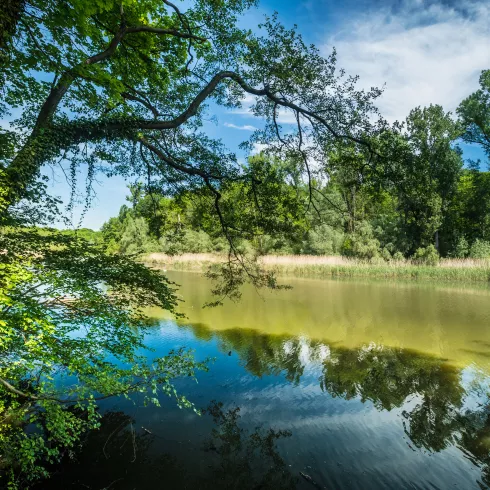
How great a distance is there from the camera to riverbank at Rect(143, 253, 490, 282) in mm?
20516

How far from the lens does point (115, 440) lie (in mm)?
4324

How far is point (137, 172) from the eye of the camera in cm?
709

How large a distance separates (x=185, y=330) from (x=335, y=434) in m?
6.10

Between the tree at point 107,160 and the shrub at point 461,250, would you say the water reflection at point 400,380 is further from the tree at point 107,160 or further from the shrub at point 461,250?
the shrub at point 461,250

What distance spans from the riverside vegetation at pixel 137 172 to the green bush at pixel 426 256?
20294mm

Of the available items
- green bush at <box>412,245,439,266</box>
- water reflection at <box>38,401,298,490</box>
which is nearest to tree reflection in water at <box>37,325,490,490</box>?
water reflection at <box>38,401,298,490</box>

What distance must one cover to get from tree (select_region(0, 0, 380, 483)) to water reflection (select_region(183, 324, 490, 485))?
221 cm

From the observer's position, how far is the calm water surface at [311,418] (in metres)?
3.72

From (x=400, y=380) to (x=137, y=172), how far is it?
678 centimetres

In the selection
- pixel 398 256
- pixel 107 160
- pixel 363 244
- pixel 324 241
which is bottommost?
pixel 398 256

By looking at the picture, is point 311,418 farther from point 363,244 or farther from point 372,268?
point 363,244

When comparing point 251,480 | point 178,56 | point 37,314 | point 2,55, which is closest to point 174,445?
point 251,480

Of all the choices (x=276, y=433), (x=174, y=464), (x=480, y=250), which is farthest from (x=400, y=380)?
(x=480, y=250)

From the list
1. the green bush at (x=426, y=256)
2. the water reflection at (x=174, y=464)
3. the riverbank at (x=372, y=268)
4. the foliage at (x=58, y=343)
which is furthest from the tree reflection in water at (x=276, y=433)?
the green bush at (x=426, y=256)
